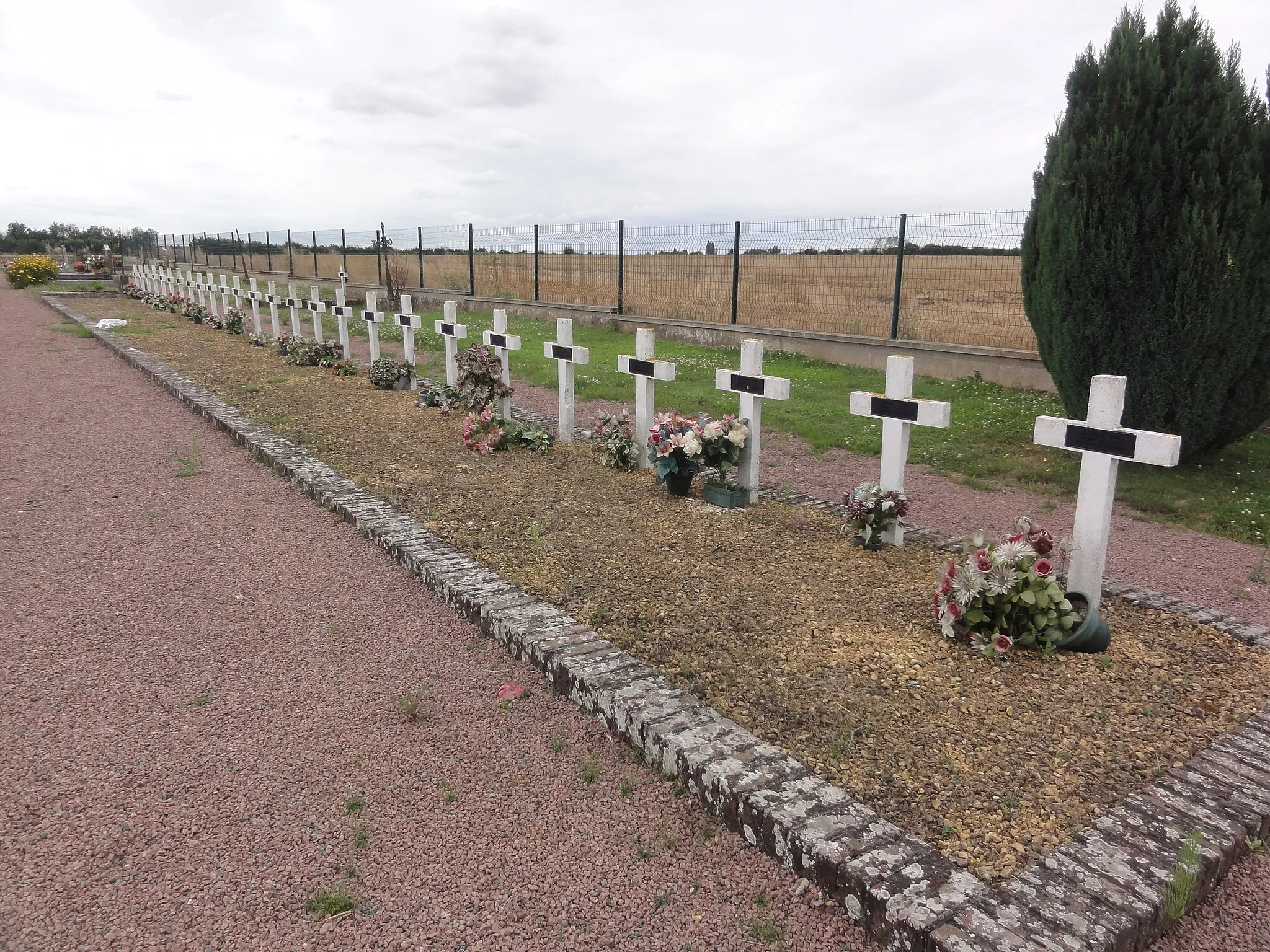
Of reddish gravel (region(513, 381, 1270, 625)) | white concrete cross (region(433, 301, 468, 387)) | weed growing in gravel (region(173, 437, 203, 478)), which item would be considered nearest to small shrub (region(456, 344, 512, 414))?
white concrete cross (region(433, 301, 468, 387))

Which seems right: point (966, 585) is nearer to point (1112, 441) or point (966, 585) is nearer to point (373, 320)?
point (1112, 441)

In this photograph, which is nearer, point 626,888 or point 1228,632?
point 626,888

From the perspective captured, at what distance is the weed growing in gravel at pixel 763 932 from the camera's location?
6.69 ft

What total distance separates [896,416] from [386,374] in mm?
7366

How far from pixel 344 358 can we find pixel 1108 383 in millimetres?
10503

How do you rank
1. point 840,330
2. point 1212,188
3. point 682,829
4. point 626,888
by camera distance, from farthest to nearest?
1. point 840,330
2. point 1212,188
3. point 682,829
4. point 626,888

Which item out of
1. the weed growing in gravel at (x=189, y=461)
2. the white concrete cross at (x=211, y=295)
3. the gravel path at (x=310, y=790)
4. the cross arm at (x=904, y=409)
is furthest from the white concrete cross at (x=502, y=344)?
the white concrete cross at (x=211, y=295)

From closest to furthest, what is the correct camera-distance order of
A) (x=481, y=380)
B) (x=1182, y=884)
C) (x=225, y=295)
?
(x=1182, y=884)
(x=481, y=380)
(x=225, y=295)

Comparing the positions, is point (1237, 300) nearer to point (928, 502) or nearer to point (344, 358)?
point (928, 502)

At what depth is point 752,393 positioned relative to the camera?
549cm

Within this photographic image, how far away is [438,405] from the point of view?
9359 mm

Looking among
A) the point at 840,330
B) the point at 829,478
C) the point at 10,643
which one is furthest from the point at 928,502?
Result: the point at 840,330

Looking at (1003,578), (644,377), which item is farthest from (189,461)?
(1003,578)

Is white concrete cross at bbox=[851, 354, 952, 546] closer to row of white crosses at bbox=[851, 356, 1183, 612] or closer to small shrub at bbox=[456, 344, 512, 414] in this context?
row of white crosses at bbox=[851, 356, 1183, 612]
